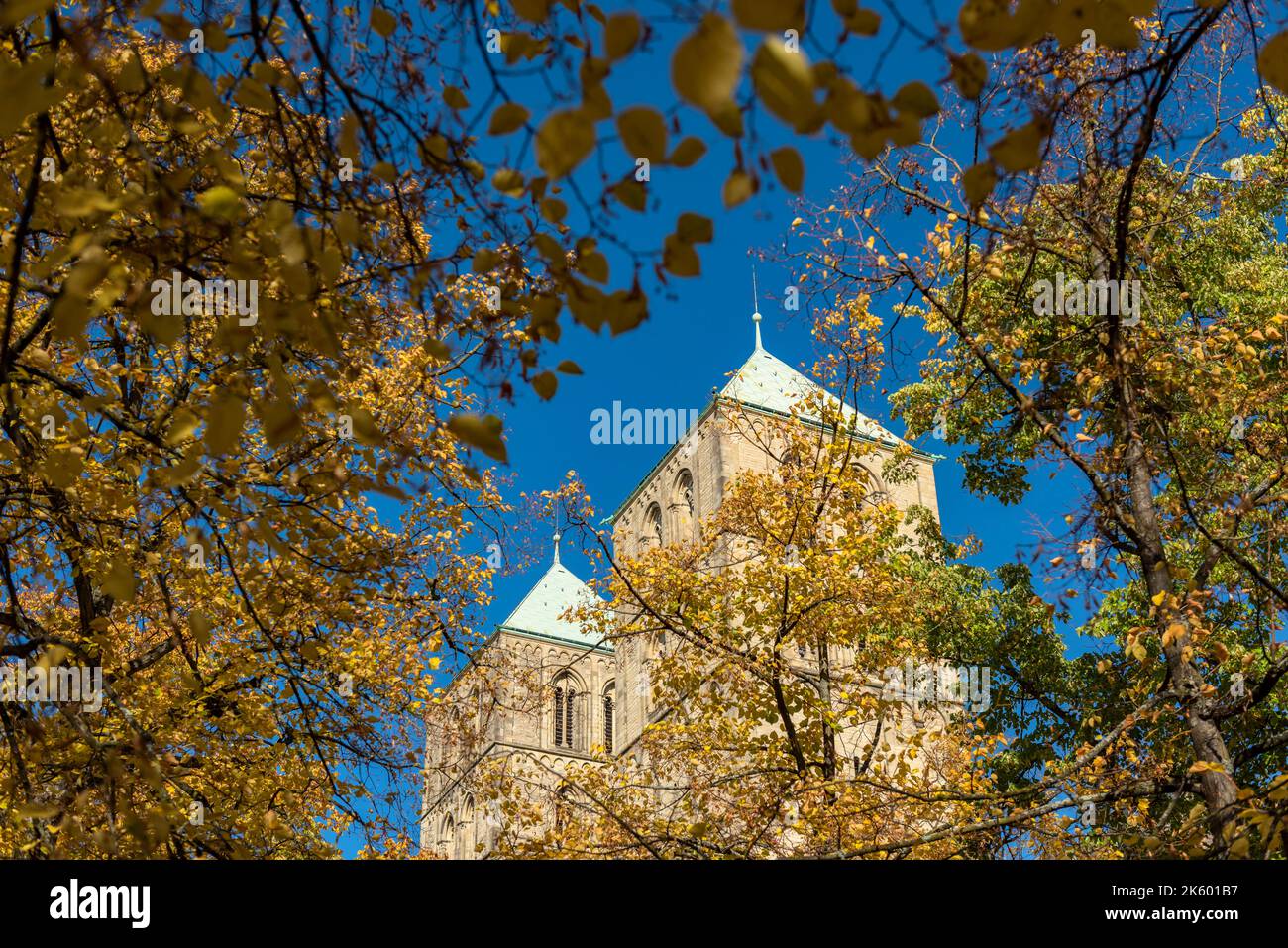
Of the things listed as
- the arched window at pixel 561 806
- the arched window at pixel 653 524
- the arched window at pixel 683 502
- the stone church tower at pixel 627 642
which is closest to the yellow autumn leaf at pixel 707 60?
the arched window at pixel 561 806

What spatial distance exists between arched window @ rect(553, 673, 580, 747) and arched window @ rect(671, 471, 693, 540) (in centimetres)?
1516

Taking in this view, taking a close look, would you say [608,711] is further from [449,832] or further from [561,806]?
[561,806]

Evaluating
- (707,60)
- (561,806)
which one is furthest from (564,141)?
(561,806)

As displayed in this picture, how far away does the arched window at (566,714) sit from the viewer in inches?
2170

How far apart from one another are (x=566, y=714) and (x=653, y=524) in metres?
14.4

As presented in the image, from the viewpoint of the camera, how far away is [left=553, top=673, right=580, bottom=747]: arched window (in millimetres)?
55125

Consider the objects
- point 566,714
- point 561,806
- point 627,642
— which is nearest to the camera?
point 561,806

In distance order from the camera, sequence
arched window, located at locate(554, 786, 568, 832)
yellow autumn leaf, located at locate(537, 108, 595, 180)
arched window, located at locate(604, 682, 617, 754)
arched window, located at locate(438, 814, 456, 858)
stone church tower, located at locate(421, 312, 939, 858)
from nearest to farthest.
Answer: yellow autumn leaf, located at locate(537, 108, 595, 180) → arched window, located at locate(554, 786, 568, 832) → stone church tower, located at locate(421, 312, 939, 858) → arched window, located at locate(438, 814, 456, 858) → arched window, located at locate(604, 682, 617, 754)

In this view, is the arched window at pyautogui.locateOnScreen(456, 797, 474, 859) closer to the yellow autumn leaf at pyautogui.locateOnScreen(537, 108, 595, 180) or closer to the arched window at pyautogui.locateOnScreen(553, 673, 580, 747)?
the arched window at pyautogui.locateOnScreen(553, 673, 580, 747)

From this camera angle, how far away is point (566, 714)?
183 feet

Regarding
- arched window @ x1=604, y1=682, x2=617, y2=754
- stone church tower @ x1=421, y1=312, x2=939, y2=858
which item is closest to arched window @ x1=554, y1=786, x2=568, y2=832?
stone church tower @ x1=421, y1=312, x2=939, y2=858

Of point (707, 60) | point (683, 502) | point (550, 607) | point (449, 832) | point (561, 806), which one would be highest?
point (683, 502)

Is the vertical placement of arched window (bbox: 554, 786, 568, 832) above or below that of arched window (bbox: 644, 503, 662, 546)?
below
